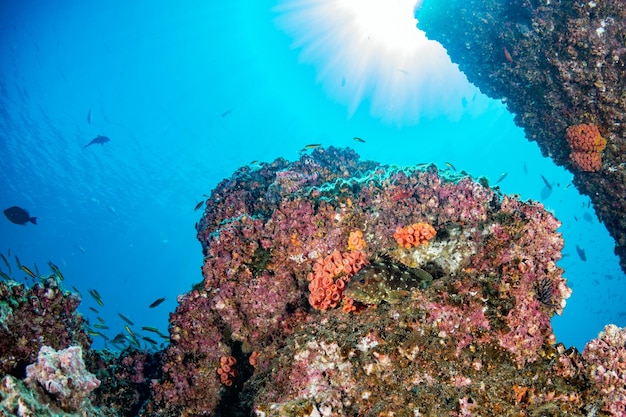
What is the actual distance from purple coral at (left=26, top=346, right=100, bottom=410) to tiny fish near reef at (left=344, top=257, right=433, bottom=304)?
3.11 m

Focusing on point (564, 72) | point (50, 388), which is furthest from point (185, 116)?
point (50, 388)

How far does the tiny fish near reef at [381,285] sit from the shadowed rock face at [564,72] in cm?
758

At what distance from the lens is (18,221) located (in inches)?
432

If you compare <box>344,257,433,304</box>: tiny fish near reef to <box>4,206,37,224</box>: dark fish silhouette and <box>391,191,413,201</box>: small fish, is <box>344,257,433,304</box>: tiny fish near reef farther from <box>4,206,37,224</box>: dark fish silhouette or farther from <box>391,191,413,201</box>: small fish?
<box>4,206,37,224</box>: dark fish silhouette

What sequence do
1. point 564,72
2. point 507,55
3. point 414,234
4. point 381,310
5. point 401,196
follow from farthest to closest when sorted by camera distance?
point 507,55 → point 564,72 → point 401,196 → point 414,234 → point 381,310

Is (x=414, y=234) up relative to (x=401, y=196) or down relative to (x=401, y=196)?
down

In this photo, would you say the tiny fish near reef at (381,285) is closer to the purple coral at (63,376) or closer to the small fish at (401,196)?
the small fish at (401,196)

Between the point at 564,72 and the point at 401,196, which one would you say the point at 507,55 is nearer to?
the point at 564,72

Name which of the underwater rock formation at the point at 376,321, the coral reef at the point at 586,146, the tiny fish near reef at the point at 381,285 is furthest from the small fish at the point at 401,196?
the coral reef at the point at 586,146

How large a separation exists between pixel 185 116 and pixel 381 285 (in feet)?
195

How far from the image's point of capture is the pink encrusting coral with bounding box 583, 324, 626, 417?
321 centimetres

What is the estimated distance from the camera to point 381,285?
4.41 meters

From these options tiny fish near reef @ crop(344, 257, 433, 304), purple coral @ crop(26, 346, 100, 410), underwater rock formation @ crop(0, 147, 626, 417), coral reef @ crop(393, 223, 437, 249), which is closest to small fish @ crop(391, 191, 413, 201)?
underwater rock formation @ crop(0, 147, 626, 417)

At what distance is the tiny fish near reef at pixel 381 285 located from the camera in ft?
14.3
